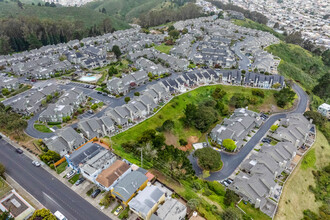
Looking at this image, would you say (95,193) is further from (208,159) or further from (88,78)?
(88,78)

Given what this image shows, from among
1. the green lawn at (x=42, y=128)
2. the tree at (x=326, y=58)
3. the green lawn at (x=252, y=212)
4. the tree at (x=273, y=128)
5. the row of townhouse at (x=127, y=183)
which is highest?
the row of townhouse at (x=127, y=183)

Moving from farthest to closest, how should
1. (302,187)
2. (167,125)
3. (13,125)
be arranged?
(167,125) → (13,125) → (302,187)

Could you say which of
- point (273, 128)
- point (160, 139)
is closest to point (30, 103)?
point (160, 139)

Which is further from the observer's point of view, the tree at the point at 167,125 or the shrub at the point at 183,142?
the shrub at the point at 183,142

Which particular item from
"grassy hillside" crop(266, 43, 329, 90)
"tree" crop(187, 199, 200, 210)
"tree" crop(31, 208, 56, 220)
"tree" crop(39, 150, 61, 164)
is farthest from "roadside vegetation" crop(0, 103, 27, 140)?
"grassy hillside" crop(266, 43, 329, 90)

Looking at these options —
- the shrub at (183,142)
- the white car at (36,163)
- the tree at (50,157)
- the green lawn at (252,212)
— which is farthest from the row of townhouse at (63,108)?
the green lawn at (252,212)

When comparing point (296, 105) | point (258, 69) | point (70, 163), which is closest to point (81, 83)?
point (70, 163)

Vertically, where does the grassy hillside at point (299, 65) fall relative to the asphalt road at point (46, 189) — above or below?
below

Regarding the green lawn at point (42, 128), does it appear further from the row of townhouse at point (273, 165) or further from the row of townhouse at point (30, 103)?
the row of townhouse at point (273, 165)
